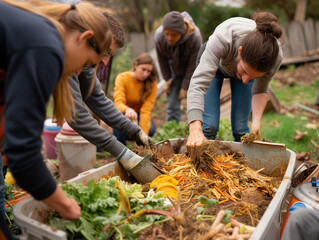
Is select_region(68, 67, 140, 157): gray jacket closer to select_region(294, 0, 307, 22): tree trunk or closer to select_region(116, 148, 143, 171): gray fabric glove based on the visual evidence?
select_region(116, 148, 143, 171): gray fabric glove

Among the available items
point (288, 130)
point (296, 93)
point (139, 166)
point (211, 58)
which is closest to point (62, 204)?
point (139, 166)

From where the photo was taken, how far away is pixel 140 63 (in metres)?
4.70

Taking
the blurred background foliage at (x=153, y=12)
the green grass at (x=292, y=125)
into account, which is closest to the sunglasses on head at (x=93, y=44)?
the green grass at (x=292, y=125)

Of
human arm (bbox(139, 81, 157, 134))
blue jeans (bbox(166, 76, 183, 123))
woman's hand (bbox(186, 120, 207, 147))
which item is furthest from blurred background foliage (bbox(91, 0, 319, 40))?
woman's hand (bbox(186, 120, 207, 147))

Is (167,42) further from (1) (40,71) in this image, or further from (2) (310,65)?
(2) (310,65)

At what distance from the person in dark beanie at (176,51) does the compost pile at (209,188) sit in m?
2.25

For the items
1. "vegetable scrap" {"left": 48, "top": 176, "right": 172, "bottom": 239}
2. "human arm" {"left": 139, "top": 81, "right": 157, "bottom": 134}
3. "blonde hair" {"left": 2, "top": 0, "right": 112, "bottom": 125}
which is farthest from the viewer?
"human arm" {"left": 139, "top": 81, "right": 157, "bottom": 134}

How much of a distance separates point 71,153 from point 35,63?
287 cm

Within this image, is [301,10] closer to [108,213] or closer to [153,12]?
[153,12]

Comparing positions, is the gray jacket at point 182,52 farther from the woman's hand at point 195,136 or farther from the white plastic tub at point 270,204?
the woman's hand at point 195,136

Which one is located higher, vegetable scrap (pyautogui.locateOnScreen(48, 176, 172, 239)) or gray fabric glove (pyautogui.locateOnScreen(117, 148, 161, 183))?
vegetable scrap (pyautogui.locateOnScreen(48, 176, 172, 239))

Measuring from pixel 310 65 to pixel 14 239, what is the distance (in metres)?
11.3

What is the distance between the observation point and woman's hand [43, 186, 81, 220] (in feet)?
5.25

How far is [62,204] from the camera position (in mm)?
1670
